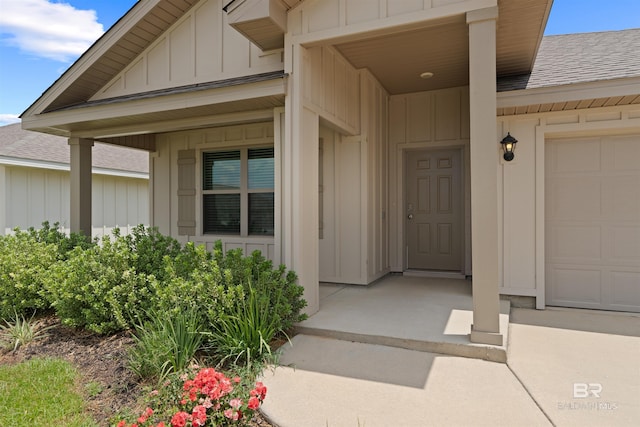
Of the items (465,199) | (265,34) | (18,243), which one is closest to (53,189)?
(18,243)

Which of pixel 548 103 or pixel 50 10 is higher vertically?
pixel 50 10

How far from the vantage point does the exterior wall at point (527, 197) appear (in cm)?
479

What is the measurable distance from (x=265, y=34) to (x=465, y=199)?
4019mm

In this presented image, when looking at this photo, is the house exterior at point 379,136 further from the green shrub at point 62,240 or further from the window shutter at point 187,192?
the green shrub at point 62,240

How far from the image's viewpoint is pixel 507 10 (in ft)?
12.1

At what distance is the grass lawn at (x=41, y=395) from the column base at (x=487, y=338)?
9.56 ft

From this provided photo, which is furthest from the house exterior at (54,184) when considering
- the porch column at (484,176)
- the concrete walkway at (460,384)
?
the porch column at (484,176)

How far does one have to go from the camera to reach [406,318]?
412 centimetres

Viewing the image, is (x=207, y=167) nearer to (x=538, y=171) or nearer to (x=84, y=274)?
(x=84, y=274)

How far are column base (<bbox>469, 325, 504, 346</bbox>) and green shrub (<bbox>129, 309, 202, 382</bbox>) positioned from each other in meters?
2.35

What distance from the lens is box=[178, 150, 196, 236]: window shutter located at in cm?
670

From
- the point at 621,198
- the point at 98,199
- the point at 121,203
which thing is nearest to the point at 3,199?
the point at 98,199

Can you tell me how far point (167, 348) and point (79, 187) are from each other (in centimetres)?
428

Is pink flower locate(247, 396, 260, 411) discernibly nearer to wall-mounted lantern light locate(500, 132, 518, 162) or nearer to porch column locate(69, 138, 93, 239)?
wall-mounted lantern light locate(500, 132, 518, 162)
